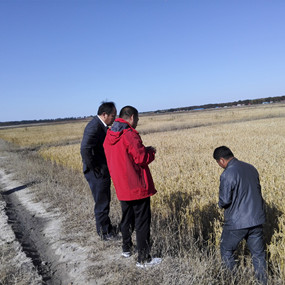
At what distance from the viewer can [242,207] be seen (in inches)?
109

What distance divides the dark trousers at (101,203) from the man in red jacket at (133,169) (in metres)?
1.04

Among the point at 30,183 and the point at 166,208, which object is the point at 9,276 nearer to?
the point at 166,208

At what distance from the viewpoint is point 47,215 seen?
16.8ft

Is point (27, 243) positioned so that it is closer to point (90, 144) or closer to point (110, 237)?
point (110, 237)

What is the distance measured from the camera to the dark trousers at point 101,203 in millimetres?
3846

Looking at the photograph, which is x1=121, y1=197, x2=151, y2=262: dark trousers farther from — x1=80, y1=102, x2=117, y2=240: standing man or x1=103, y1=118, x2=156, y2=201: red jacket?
x1=80, y1=102, x2=117, y2=240: standing man

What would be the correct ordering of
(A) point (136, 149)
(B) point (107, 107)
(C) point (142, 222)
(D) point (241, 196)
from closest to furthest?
(A) point (136, 149) < (D) point (241, 196) < (C) point (142, 222) < (B) point (107, 107)

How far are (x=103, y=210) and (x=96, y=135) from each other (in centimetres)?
119

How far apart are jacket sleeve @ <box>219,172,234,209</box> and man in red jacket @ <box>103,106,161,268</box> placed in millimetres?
813

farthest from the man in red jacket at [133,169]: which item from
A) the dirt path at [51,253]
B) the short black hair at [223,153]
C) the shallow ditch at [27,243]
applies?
the shallow ditch at [27,243]

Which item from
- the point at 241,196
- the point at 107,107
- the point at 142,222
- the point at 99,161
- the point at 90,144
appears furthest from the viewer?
the point at 99,161

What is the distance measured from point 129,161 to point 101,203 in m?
1.49

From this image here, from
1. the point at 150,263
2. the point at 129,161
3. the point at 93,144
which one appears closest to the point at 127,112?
the point at 129,161

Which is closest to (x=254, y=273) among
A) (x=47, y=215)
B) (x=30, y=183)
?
(x=47, y=215)
